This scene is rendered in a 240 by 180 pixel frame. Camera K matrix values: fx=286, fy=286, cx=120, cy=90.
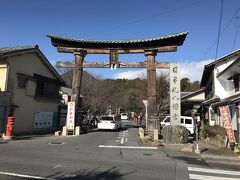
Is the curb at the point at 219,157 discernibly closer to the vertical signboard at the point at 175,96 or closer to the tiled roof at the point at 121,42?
the vertical signboard at the point at 175,96

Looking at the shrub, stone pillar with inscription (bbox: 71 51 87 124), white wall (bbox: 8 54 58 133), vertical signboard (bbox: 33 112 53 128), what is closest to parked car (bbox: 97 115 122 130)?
vertical signboard (bbox: 33 112 53 128)

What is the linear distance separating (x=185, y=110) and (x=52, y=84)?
21288mm

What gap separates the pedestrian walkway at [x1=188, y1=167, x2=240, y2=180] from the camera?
9.16 metres

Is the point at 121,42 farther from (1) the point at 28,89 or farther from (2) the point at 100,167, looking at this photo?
(2) the point at 100,167

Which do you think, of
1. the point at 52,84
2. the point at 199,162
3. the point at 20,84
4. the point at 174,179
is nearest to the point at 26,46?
the point at 20,84

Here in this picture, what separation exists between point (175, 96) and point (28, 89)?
1314 cm

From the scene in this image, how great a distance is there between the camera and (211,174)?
9734mm

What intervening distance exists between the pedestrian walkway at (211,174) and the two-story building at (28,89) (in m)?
15.6

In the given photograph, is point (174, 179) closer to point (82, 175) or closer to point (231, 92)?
point (82, 175)

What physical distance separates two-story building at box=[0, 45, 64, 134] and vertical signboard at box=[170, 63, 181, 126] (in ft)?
40.0

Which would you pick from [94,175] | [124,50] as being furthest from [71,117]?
[94,175]

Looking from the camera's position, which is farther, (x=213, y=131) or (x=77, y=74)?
(x=77, y=74)

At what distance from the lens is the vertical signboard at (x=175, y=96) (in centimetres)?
1927

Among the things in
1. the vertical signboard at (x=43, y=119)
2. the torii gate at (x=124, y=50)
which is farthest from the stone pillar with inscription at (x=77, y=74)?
the vertical signboard at (x=43, y=119)
